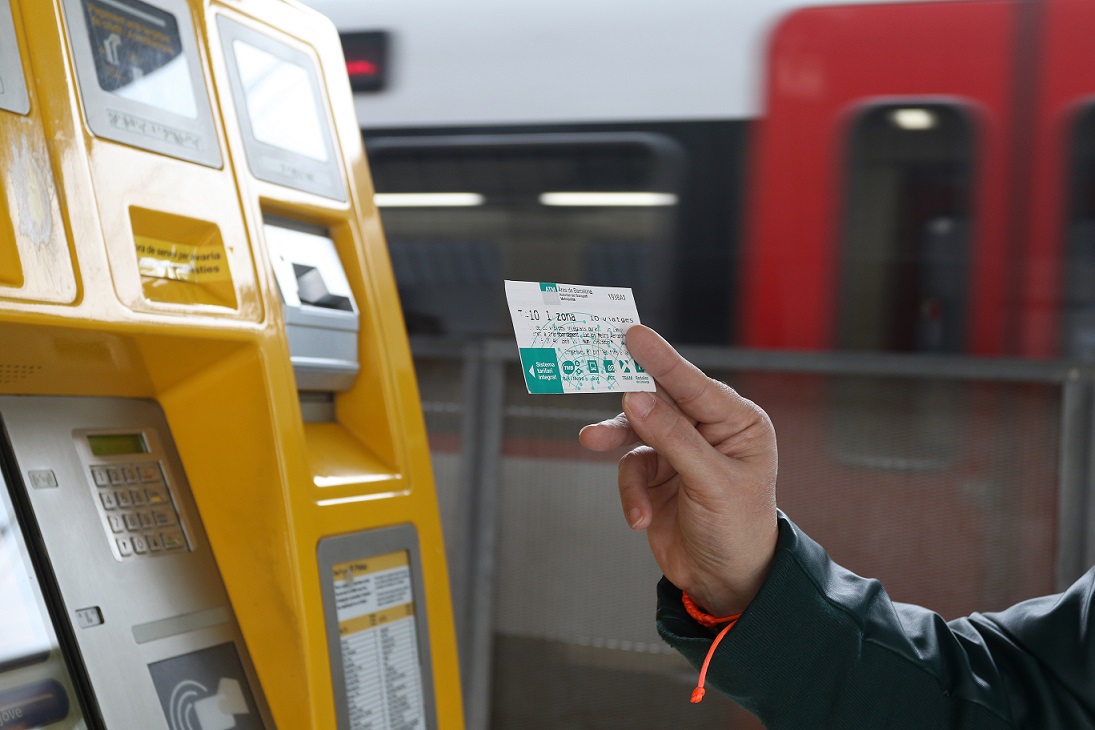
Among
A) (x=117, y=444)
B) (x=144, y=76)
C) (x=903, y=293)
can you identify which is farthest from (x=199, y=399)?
(x=903, y=293)

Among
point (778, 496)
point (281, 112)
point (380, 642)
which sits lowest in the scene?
point (778, 496)

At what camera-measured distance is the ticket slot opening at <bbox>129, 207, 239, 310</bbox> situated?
129cm

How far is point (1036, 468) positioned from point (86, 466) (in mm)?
2400

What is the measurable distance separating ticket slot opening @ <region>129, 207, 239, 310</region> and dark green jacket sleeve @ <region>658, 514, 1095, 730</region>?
664 millimetres

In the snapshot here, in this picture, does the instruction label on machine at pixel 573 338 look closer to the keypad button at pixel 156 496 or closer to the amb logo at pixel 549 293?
the amb logo at pixel 549 293

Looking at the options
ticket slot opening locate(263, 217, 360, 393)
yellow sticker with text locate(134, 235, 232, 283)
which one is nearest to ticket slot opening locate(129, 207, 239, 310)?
yellow sticker with text locate(134, 235, 232, 283)

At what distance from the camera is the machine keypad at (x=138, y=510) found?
134cm

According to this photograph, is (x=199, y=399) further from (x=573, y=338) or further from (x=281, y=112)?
(x=573, y=338)

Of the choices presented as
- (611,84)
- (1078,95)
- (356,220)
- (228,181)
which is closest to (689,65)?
(611,84)

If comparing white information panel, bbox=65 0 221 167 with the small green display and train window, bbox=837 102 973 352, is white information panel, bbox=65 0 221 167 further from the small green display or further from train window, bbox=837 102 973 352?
train window, bbox=837 102 973 352

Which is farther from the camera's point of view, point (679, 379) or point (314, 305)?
point (314, 305)

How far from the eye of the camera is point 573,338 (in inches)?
38.7

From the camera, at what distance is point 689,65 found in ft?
10.2

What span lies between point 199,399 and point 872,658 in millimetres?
885
